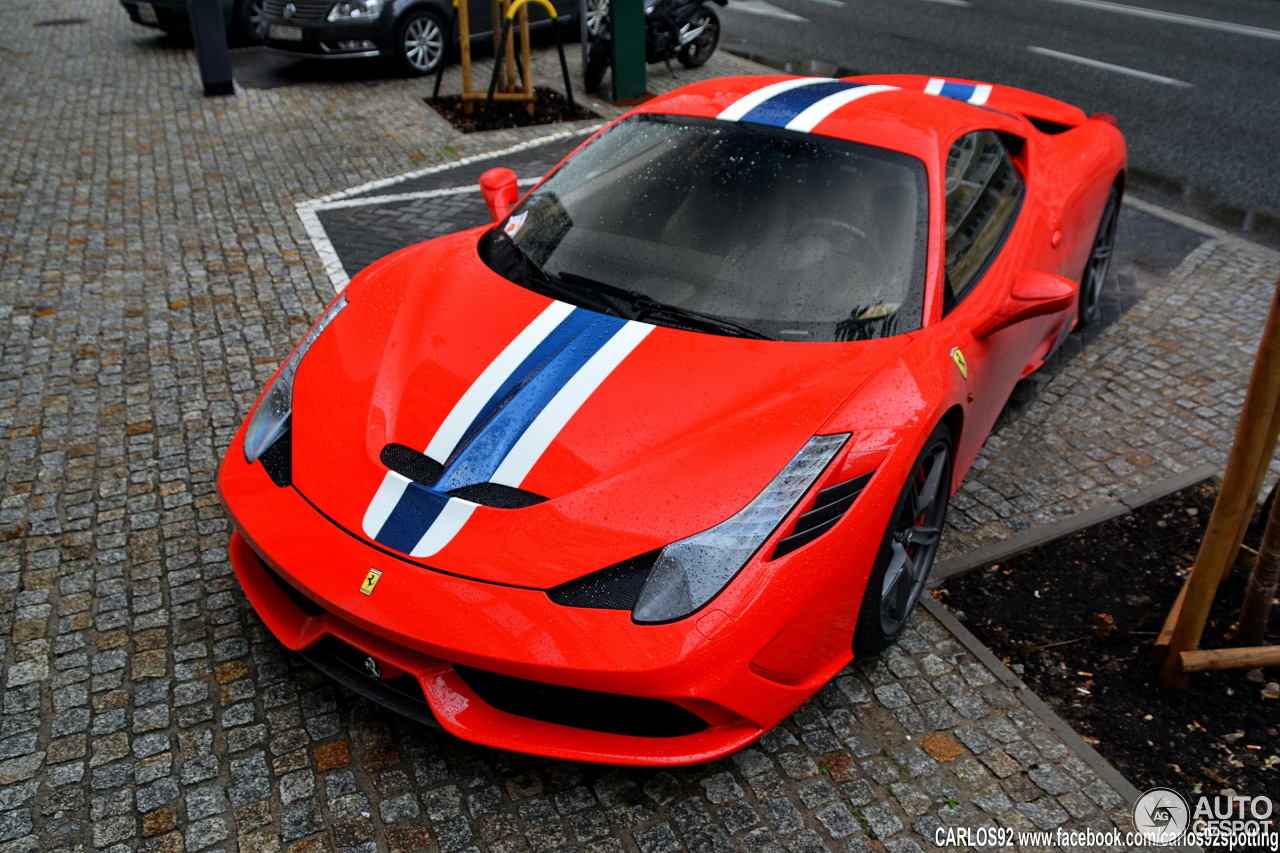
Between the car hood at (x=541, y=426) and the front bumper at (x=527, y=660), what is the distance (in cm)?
9

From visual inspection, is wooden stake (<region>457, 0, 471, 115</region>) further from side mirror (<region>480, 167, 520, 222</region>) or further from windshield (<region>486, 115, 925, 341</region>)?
windshield (<region>486, 115, 925, 341</region>)

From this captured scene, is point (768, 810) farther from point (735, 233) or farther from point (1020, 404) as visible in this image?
point (1020, 404)

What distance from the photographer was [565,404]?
2.93 metres

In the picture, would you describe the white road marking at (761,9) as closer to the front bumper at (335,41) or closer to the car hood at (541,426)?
the front bumper at (335,41)

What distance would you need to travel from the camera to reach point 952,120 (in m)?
3.94

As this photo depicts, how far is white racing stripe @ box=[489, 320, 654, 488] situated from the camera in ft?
9.11

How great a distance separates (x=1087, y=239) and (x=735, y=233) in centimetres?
225


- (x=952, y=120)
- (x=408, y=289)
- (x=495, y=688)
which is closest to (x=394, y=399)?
(x=408, y=289)

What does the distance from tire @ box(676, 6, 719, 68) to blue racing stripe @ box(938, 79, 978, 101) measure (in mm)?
6031

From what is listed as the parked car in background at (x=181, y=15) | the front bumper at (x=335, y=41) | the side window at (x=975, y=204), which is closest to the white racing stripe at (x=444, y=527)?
the side window at (x=975, y=204)

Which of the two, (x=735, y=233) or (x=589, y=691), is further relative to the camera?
(x=735, y=233)

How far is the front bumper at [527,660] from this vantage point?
8.00 ft

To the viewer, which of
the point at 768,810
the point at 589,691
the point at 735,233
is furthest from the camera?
the point at 735,233

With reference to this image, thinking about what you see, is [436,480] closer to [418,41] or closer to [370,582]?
[370,582]
